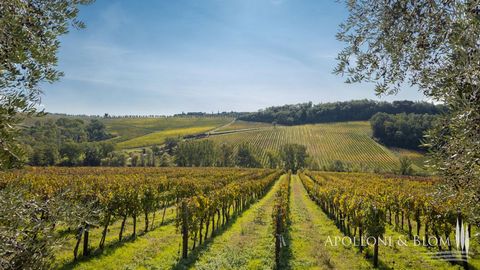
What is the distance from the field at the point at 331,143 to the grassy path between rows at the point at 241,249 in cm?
8602

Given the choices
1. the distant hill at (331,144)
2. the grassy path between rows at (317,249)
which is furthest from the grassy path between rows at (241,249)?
the distant hill at (331,144)

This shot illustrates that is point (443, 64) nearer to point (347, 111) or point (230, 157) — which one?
point (230, 157)

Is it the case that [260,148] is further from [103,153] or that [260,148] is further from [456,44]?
[456,44]

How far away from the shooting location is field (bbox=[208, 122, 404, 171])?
360 ft

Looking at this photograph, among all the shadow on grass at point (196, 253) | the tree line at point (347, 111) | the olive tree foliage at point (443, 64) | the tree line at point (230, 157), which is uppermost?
the tree line at point (347, 111)

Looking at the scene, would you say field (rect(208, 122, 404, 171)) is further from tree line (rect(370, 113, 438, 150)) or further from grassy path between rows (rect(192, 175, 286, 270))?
grassy path between rows (rect(192, 175, 286, 270))

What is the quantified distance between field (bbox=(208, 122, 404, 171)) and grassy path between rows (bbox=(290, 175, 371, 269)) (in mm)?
81857

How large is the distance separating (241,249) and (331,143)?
126 m

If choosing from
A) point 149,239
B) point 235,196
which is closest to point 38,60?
point 149,239

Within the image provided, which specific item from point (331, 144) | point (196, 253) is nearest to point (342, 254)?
point (196, 253)

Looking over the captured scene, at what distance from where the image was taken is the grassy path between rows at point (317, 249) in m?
13.9

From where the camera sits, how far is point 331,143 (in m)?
134

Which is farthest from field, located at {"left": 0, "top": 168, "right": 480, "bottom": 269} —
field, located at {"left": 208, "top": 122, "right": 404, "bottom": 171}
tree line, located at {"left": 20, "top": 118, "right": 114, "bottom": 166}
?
field, located at {"left": 208, "top": 122, "right": 404, "bottom": 171}

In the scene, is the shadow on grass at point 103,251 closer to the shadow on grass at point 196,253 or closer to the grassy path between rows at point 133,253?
the grassy path between rows at point 133,253
